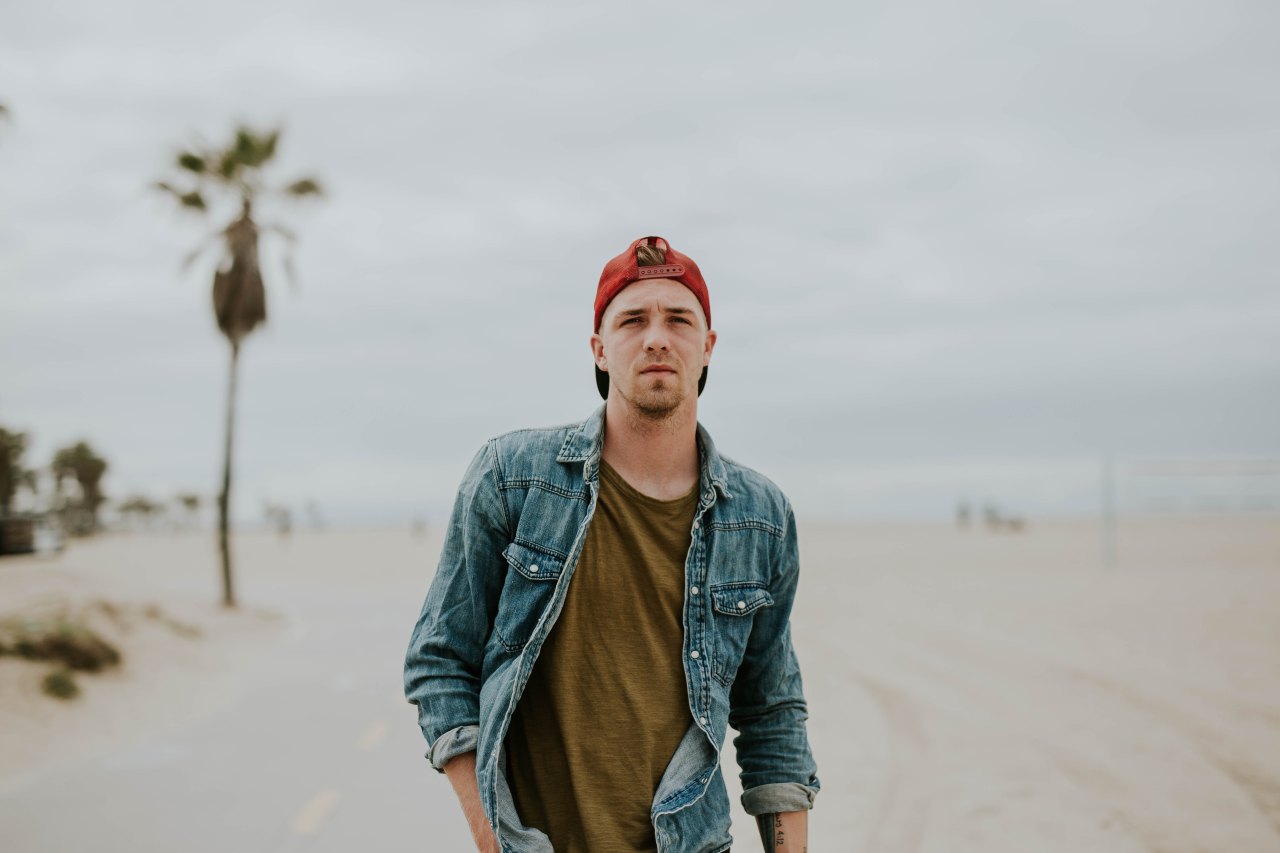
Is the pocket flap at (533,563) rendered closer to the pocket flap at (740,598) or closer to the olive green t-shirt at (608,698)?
the olive green t-shirt at (608,698)

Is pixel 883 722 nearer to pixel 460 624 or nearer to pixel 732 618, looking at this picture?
pixel 732 618

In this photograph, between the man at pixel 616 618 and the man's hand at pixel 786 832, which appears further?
the man's hand at pixel 786 832

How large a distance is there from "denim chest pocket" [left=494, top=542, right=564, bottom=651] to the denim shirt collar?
0.86 feet

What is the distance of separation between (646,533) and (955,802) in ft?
17.8

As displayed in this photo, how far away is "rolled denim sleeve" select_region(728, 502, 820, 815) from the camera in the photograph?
2994mm

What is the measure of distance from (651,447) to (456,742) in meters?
0.91

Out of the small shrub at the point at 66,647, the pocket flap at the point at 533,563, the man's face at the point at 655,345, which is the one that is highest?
the man's face at the point at 655,345

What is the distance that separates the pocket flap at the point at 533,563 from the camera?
2.68 m

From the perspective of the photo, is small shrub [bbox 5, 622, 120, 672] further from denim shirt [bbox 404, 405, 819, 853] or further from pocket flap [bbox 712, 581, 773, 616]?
pocket flap [bbox 712, 581, 773, 616]

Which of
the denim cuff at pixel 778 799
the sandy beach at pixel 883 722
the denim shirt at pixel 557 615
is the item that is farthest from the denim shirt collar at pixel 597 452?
the sandy beach at pixel 883 722

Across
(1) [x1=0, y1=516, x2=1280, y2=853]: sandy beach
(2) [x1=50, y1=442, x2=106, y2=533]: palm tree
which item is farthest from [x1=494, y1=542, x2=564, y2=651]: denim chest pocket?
(2) [x1=50, y1=442, x2=106, y2=533]: palm tree

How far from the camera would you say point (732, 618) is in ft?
9.39

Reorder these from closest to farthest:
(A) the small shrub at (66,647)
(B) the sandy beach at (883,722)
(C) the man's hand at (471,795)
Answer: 1. (C) the man's hand at (471,795)
2. (B) the sandy beach at (883,722)
3. (A) the small shrub at (66,647)

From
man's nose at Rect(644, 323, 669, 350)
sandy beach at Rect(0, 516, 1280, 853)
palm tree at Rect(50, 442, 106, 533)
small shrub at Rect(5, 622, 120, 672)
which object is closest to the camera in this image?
man's nose at Rect(644, 323, 669, 350)
